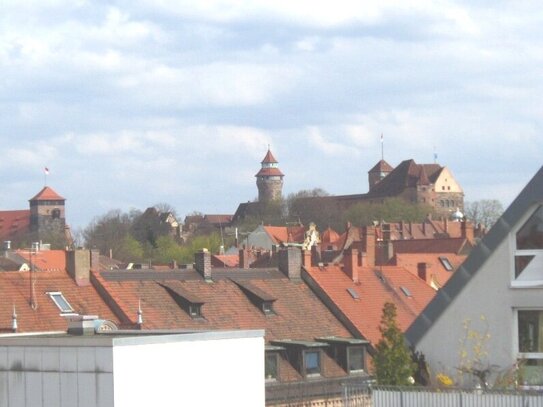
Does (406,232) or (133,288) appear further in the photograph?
(406,232)

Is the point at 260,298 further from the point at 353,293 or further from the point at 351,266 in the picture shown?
the point at 351,266

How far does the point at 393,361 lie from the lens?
19.3 meters

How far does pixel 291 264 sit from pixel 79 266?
10.4 metres

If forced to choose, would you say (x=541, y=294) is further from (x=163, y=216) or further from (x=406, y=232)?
(x=163, y=216)

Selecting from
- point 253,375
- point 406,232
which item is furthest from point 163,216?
point 253,375

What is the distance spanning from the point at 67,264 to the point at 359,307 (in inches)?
483

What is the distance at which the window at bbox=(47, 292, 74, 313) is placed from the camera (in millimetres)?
43375

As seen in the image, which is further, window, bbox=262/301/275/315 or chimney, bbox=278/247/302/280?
chimney, bbox=278/247/302/280

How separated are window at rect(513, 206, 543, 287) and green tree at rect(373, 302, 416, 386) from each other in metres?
1.86

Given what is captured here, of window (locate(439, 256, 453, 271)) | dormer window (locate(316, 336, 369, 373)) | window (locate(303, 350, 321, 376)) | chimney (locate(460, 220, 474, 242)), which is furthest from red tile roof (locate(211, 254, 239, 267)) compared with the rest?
window (locate(303, 350, 321, 376))

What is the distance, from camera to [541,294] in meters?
19.2

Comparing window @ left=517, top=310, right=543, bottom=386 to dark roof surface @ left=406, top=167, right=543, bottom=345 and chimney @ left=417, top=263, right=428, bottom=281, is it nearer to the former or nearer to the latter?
dark roof surface @ left=406, top=167, right=543, bottom=345

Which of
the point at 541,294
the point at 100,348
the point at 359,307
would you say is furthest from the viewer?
the point at 359,307

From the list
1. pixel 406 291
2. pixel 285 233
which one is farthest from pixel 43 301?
pixel 285 233
